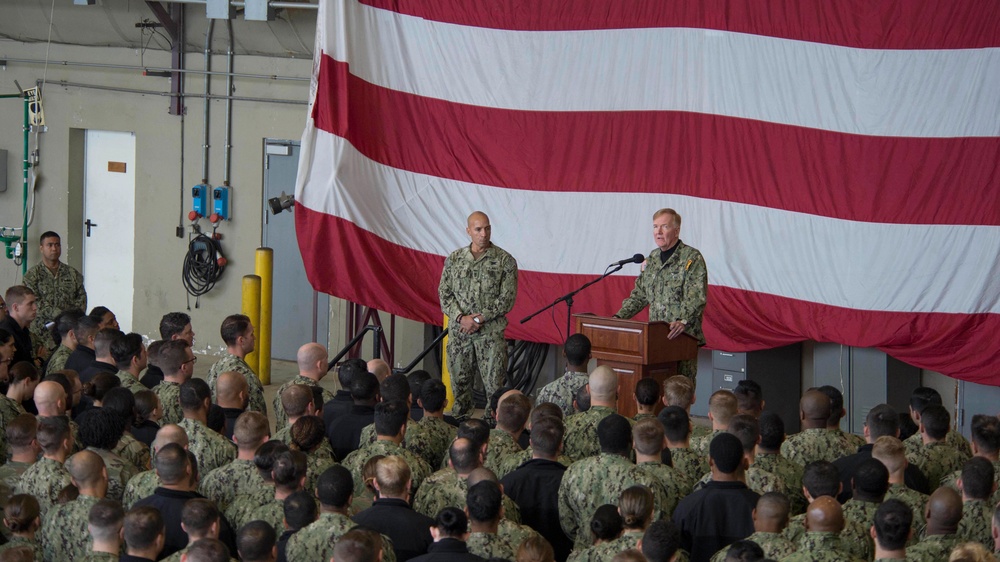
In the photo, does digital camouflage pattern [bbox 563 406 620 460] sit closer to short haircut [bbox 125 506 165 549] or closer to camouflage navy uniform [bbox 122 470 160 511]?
camouflage navy uniform [bbox 122 470 160 511]

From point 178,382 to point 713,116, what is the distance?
4.24 meters

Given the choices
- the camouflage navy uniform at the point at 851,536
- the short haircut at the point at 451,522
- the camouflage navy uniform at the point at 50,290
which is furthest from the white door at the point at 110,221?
the camouflage navy uniform at the point at 851,536

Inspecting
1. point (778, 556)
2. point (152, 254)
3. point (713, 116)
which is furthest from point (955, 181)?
point (152, 254)

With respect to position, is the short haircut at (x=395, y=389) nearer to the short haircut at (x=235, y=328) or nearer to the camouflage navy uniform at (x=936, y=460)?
the short haircut at (x=235, y=328)

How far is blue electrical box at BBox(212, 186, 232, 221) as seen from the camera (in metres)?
10.9

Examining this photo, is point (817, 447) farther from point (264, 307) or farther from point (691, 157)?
point (264, 307)

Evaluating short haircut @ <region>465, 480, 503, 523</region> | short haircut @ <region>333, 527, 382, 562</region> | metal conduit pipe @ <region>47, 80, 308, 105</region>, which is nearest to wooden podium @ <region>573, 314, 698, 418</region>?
short haircut @ <region>465, 480, 503, 523</region>

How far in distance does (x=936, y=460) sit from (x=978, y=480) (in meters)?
0.83

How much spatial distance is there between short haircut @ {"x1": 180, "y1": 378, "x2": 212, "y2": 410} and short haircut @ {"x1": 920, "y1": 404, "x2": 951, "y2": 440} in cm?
303

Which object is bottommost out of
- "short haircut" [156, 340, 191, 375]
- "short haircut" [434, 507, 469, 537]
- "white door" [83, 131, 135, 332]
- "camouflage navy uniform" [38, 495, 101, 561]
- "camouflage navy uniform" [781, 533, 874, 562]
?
"camouflage navy uniform" [38, 495, 101, 561]

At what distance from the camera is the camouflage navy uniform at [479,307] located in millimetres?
7668

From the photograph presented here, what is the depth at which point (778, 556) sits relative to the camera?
3879 millimetres

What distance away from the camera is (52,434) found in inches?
185

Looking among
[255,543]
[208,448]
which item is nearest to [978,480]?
[255,543]
